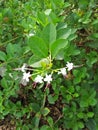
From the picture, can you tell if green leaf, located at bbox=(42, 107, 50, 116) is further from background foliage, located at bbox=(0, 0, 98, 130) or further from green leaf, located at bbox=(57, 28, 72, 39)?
green leaf, located at bbox=(57, 28, 72, 39)

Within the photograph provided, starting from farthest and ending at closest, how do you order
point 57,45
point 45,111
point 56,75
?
point 45,111, point 56,75, point 57,45

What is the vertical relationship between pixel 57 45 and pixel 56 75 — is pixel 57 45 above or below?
below

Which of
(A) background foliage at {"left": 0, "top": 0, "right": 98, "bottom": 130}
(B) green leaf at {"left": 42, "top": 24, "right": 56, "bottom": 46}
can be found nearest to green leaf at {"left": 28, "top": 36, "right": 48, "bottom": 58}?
(B) green leaf at {"left": 42, "top": 24, "right": 56, "bottom": 46}

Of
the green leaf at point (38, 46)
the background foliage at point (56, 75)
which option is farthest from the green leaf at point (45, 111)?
the green leaf at point (38, 46)

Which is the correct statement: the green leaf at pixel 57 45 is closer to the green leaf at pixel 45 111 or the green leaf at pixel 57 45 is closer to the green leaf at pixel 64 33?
the green leaf at pixel 64 33

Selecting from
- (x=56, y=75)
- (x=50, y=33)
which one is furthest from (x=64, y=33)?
(x=56, y=75)

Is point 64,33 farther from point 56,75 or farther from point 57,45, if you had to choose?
point 56,75

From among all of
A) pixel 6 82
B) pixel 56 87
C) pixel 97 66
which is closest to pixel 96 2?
pixel 97 66
